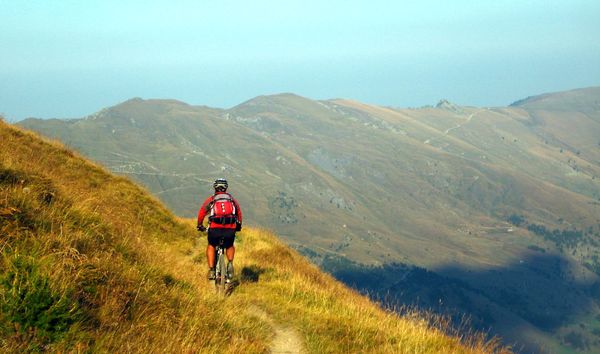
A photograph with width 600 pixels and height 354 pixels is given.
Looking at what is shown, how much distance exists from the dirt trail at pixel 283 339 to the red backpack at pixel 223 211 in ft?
9.02

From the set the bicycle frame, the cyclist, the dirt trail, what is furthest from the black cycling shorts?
the dirt trail

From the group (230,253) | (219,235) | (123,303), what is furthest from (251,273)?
(123,303)

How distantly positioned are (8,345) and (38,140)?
66.0 ft

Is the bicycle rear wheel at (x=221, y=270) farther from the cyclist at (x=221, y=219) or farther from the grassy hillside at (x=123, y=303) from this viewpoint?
the grassy hillside at (x=123, y=303)

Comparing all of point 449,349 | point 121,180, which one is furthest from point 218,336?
point 121,180

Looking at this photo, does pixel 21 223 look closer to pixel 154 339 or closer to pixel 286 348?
pixel 154 339

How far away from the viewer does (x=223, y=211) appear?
12.3 meters

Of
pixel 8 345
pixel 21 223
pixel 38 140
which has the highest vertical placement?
pixel 38 140

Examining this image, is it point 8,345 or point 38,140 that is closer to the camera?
point 8,345

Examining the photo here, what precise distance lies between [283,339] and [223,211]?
165 inches

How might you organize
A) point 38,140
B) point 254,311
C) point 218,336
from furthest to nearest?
point 38,140
point 254,311
point 218,336

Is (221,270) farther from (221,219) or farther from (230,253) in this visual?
(221,219)

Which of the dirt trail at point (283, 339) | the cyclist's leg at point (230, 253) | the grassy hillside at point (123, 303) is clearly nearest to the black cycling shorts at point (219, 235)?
the cyclist's leg at point (230, 253)

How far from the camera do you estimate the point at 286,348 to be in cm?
870
